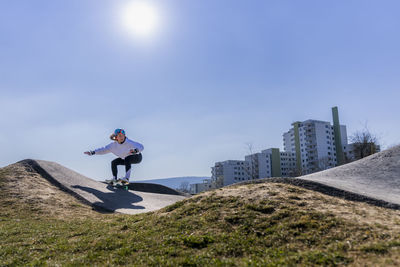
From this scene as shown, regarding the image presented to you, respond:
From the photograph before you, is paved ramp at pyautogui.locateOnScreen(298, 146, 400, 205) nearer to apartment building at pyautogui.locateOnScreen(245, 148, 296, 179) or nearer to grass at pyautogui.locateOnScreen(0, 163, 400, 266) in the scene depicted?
grass at pyautogui.locateOnScreen(0, 163, 400, 266)

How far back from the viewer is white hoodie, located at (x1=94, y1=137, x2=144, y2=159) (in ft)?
54.6

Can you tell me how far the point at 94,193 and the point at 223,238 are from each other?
10912mm

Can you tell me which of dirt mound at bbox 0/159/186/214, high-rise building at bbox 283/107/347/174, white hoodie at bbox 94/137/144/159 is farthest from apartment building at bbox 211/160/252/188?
dirt mound at bbox 0/159/186/214

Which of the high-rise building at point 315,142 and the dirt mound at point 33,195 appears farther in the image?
the high-rise building at point 315,142

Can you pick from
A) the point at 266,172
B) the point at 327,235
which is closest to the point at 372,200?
the point at 327,235

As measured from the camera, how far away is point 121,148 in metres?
16.6

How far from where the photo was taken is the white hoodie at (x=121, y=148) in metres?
16.6

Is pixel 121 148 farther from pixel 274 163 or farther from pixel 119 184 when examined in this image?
pixel 274 163

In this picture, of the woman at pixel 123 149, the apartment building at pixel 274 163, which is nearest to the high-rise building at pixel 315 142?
the apartment building at pixel 274 163

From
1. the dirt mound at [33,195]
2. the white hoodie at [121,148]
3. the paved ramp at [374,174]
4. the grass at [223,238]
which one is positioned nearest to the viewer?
A: the grass at [223,238]

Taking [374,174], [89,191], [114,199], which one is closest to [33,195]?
[89,191]

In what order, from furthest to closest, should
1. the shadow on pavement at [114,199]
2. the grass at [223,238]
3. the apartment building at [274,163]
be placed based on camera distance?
the apartment building at [274,163] → the shadow on pavement at [114,199] → the grass at [223,238]

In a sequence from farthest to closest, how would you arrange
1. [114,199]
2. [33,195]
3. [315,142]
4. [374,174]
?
1. [315,142]
2. [114,199]
3. [374,174]
4. [33,195]

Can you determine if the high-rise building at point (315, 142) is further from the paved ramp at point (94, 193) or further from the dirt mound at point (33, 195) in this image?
the dirt mound at point (33, 195)
